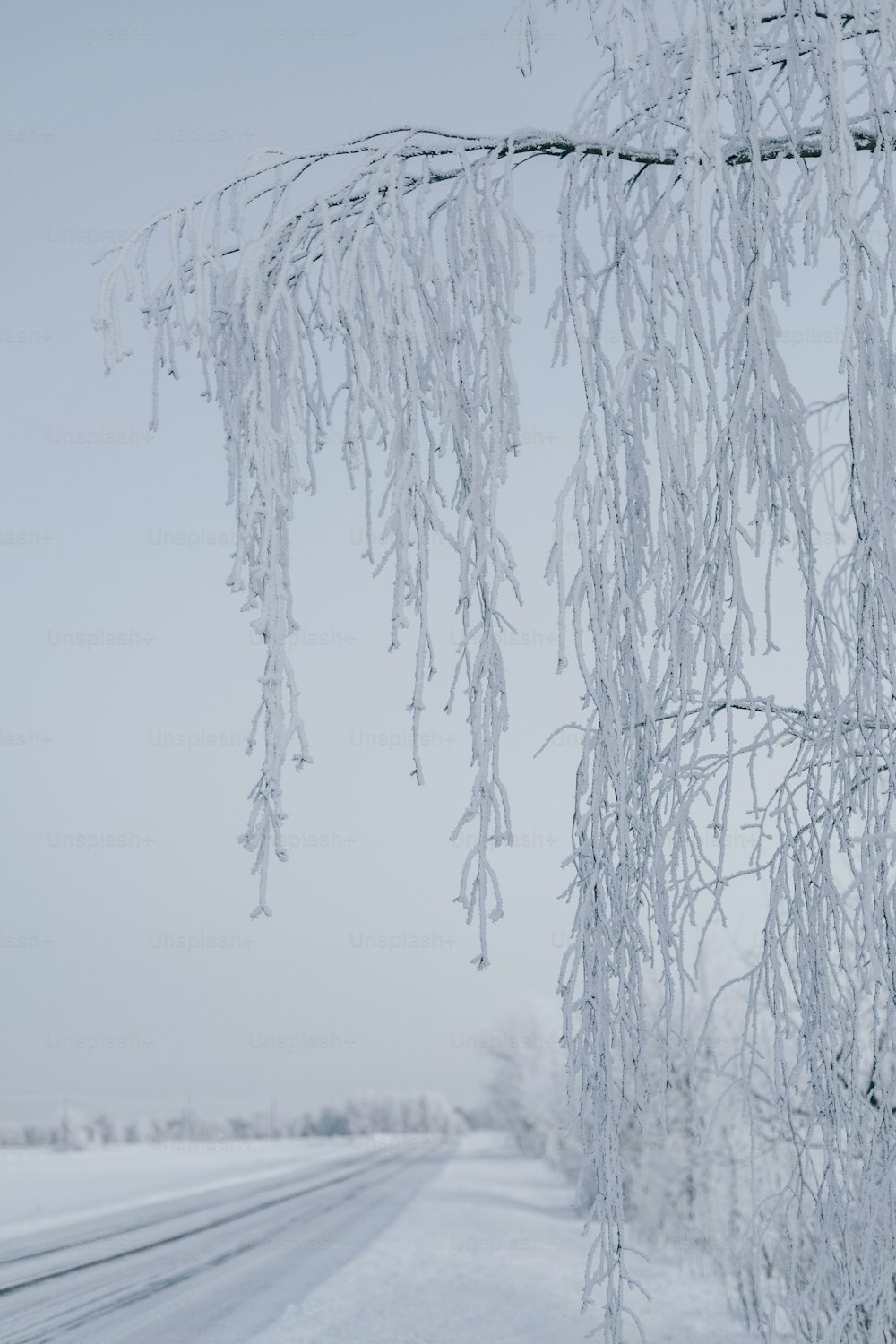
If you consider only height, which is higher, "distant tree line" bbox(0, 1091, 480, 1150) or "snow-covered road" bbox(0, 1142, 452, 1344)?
"snow-covered road" bbox(0, 1142, 452, 1344)

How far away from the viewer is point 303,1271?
15398 millimetres

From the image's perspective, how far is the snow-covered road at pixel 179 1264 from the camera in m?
11.2

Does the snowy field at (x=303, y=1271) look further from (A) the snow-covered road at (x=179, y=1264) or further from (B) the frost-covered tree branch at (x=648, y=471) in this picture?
(B) the frost-covered tree branch at (x=648, y=471)

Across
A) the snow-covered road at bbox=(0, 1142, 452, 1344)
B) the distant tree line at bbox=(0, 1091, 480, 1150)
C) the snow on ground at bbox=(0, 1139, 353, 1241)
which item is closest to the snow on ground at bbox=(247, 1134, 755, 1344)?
the snow-covered road at bbox=(0, 1142, 452, 1344)

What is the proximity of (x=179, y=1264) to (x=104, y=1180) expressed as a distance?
2006 cm

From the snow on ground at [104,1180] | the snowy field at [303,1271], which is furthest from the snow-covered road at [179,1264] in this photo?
the snow on ground at [104,1180]

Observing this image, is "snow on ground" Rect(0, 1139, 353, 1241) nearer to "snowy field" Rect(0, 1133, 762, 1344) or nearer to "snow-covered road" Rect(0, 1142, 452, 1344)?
"snowy field" Rect(0, 1133, 762, 1344)

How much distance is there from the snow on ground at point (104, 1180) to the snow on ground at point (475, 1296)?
6.50 meters

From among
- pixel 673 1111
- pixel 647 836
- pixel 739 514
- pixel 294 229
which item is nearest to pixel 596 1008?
pixel 647 836

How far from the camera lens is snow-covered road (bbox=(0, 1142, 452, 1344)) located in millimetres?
11156

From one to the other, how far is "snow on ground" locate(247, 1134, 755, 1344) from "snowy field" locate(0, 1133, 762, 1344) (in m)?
0.04

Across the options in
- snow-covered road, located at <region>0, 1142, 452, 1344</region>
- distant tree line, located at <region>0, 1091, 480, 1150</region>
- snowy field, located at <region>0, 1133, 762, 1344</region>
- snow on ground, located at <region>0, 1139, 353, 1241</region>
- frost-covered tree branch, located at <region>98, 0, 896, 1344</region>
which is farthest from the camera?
distant tree line, located at <region>0, 1091, 480, 1150</region>

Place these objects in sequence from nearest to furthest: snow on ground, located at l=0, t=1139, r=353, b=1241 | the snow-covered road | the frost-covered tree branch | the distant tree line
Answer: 1. the frost-covered tree branch
2. the snow-covered road
3. snow on ground, located at l=0, t=1139, r=353, b=1241
4. the distant tree line

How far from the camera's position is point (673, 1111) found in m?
23.9
